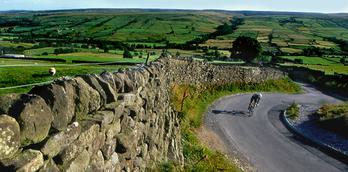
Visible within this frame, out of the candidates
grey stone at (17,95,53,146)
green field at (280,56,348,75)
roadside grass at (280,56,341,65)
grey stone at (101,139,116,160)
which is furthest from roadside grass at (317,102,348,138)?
roadside grass at (280,56,341,65)

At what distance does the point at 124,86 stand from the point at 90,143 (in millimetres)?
3068

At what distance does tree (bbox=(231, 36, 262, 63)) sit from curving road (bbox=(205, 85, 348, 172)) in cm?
6387

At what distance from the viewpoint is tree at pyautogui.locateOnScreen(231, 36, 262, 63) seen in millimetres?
109312

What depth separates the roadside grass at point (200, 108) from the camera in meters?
18.1

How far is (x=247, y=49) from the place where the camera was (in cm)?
10962

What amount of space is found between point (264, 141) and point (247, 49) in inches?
3151

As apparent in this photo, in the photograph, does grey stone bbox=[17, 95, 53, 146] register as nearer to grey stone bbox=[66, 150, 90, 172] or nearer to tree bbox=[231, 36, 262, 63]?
grey stone bbox=[66, 150, 90, 172]

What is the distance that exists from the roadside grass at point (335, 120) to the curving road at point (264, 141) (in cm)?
353

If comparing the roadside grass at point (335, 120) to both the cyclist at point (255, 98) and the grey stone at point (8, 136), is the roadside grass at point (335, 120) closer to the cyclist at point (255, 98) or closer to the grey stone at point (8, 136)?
the cyclist at point (255, 98)

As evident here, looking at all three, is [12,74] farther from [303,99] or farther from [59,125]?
[303,99]

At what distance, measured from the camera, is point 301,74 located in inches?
3499

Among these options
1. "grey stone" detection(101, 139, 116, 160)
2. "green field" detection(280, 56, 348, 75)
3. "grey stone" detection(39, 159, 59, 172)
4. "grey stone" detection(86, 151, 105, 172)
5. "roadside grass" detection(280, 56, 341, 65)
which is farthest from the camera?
"roadside grass" detection(280, 56, 341, 65)

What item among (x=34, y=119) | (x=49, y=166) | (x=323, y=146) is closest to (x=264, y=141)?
(x=323, y=146)

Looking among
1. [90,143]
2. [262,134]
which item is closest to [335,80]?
[262,134]
